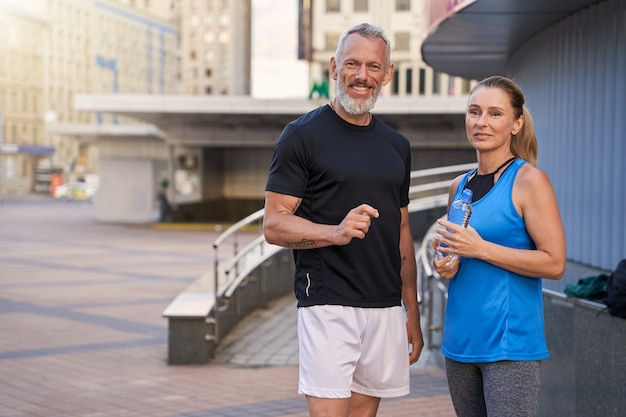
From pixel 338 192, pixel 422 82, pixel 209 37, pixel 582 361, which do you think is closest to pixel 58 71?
pixel 422 82

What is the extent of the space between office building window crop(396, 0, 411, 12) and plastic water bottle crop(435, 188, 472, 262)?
51.1 meters

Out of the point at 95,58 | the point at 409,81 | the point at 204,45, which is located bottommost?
the point at 409,81

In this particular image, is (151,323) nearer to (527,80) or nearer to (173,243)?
(527,80)

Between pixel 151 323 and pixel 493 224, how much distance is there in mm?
8348

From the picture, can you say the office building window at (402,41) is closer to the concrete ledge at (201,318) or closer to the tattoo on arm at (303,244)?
the concrete ledge at (201,318)

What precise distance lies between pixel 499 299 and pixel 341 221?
62 centimetres

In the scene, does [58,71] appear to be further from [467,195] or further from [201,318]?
[467,195]

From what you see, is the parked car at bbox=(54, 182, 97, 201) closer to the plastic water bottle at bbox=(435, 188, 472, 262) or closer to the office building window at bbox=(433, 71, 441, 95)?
the office building window at bbox=(433, 71, 441, 95)

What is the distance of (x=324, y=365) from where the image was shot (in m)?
3.46

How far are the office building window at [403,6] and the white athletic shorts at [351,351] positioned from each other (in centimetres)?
5093

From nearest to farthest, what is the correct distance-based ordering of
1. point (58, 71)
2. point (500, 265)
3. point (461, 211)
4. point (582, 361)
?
1. point (500, 265)
2. point (461, 211)
3. point (582, 361)
4. point (58, 71)

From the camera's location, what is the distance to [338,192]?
3461 millimetres

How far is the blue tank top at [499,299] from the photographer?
10.5 feet

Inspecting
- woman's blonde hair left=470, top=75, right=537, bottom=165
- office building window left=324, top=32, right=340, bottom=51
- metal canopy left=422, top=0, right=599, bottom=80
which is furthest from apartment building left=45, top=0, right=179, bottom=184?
woman's blonde hair left=470, top=75, right=537, bottom=165
